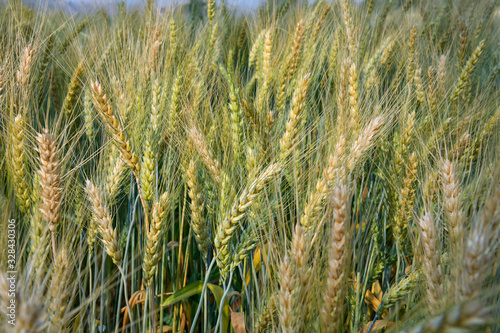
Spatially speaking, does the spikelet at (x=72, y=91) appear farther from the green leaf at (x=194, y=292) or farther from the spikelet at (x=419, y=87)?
the spikelet at (x=419, y=87)

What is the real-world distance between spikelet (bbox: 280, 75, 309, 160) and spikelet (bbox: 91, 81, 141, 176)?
45 centimetres

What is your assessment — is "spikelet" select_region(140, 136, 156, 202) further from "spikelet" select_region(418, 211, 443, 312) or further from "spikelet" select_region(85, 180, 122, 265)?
"spikelet" select_region(418, 211, 443, 312)

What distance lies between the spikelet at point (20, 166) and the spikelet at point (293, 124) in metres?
0.78

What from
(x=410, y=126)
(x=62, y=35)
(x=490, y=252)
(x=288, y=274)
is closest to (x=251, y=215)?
(x=288, y=274)

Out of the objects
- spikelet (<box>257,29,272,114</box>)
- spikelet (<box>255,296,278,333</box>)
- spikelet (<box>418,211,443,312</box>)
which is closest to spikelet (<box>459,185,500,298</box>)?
spikelet (<box>418,211,443,312</box>)

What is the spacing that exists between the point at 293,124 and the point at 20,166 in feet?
2.75

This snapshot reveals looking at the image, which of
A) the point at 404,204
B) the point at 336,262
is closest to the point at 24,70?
the point at 336,262

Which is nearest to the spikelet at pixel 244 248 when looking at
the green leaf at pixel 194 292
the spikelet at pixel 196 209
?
the spikelet at pixel 196 209

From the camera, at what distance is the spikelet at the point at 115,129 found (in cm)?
102

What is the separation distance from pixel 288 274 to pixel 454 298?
0.31 metres

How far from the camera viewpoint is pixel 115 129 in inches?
40.2

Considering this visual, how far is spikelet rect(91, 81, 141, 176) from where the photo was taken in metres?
1.02

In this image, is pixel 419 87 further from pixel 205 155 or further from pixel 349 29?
pixel 205 155

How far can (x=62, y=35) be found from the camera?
262 cm
